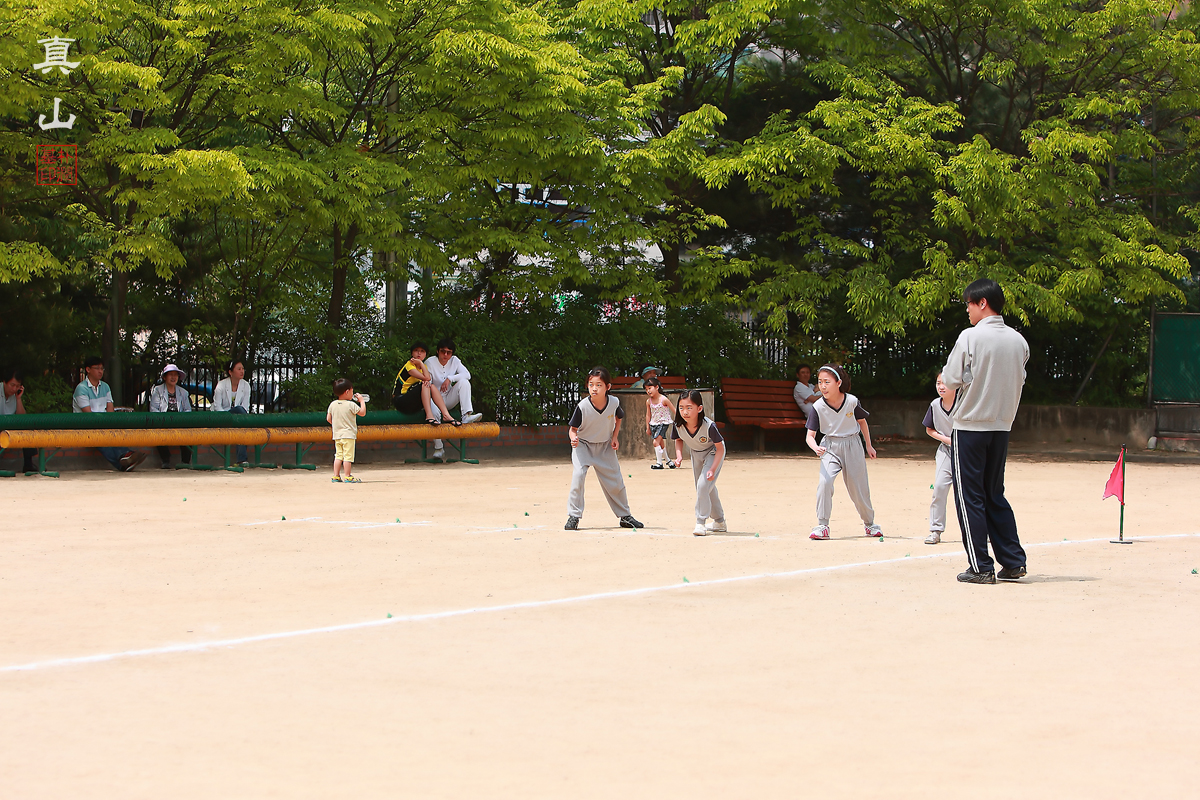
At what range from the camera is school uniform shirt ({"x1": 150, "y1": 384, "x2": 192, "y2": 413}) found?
59.4 feet

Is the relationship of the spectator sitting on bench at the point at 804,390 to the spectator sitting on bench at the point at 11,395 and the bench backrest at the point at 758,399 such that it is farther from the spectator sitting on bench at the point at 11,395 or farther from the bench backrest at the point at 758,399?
the spectator sitting on bench at the point at 11,395

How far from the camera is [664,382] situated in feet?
76.1

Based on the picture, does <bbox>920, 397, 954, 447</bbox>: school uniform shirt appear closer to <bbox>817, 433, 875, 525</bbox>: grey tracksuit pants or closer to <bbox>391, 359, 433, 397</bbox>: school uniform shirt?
<bbox>817, 433, 875, 525</bbox>: grey tracksuit pants

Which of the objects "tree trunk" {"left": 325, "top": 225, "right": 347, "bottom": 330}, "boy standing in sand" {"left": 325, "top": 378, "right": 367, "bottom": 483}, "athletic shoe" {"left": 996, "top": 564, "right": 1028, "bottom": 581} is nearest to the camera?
"athletic shoe" {"left": 996, "top": 564, "right": 1028, "bottom": 581}

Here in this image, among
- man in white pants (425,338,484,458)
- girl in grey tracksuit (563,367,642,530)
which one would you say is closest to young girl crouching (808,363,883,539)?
girl in grey tracksuit (563,367,642,530)

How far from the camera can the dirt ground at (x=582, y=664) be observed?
424cm

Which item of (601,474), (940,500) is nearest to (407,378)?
(601,474)

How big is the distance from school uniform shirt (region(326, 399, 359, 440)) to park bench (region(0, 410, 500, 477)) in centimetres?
161

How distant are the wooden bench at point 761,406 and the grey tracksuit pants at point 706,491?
41.2ft

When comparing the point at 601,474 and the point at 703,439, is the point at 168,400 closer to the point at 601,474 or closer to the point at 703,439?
the point at 601,474

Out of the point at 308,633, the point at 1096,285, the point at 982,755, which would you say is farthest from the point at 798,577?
the point at 1096,285

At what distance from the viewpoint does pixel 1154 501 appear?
47.9 ft

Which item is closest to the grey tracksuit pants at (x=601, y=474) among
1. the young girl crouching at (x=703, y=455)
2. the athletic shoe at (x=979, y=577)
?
the young girl crouching at (x=703, y=455)

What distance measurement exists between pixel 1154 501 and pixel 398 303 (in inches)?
491
